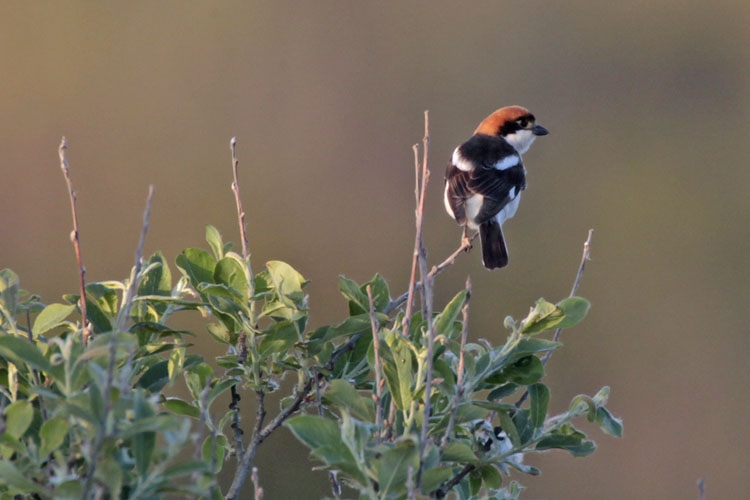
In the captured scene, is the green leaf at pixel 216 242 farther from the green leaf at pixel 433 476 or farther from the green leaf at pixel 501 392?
the green leaf at pixel 433 476

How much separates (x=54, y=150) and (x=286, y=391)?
7129 mm

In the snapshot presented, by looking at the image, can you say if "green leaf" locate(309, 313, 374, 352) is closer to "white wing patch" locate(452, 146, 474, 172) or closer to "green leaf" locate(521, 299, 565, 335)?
"green leaf" locate(521, 299, 565, 335)

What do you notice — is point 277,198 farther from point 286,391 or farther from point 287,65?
point 286,391

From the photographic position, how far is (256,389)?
2.45 metres

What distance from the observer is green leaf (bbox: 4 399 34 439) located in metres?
1.83

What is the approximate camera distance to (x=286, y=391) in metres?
9.78

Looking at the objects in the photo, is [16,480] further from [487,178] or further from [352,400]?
[487,178]

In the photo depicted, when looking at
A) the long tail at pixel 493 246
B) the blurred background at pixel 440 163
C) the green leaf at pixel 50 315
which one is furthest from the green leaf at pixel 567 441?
the blurred background at pixel 440 163

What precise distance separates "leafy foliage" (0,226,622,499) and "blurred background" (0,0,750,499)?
286 inches

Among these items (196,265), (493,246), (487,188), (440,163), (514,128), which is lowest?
(440,163)

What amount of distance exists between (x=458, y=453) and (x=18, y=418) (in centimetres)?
75

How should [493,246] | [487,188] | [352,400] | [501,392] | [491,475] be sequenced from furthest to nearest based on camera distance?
[487,188] < [493,246] < [501,392] < [491,475] < [352,400]

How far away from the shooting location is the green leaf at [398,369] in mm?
2135

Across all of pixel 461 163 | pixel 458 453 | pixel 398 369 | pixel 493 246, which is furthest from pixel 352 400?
pixel 461 163
